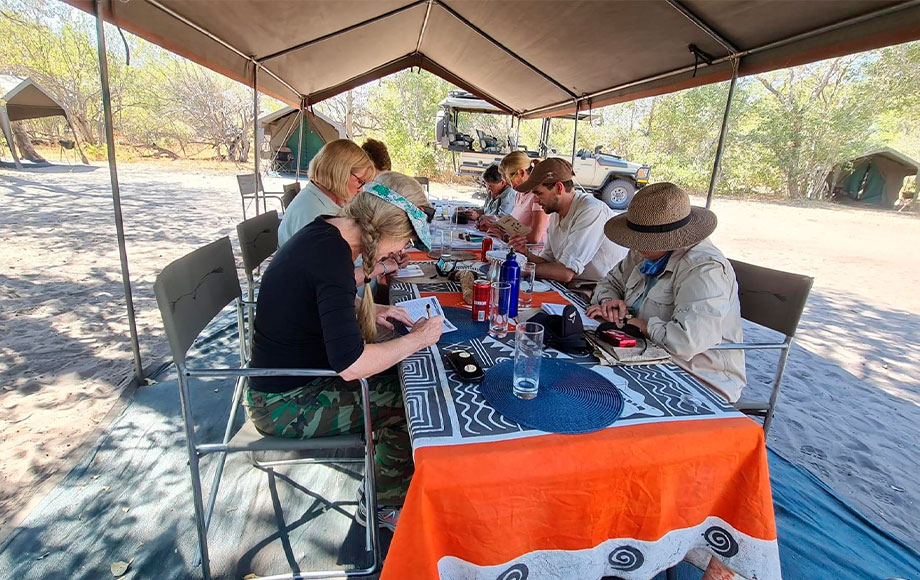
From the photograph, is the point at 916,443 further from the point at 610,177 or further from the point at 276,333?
the point at 610,177

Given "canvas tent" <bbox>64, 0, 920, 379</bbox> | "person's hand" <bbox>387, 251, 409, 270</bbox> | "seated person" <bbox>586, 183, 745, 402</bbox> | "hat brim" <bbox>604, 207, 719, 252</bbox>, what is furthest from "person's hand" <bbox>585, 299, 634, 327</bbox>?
"canvas tent" <bbox>64, 0, 920, 379</bbox>

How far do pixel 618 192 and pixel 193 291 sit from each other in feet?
40.9

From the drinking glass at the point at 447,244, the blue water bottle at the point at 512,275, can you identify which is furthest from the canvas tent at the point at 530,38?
the blue water bottle at the point at 512,275

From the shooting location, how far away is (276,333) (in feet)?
4.79

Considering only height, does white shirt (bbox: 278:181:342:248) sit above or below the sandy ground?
above

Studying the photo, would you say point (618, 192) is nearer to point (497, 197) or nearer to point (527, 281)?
point (497, 197)

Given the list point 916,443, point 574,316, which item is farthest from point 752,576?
point 916,443

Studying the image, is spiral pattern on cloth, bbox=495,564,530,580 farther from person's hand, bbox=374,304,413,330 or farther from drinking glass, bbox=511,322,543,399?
person's hand, bbox=374,304,413,330

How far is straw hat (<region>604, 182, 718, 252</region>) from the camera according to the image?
1652 mm

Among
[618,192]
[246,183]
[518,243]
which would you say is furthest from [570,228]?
[618,192]

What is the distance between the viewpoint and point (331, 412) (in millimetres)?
1544

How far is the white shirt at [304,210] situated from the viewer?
258 cm

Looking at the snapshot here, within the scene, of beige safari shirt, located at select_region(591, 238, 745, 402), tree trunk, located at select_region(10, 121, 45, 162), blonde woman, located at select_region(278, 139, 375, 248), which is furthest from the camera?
tree trunk, located at select_region(10, 121, 45, 162)

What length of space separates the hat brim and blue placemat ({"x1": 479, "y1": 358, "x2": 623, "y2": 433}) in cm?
66
